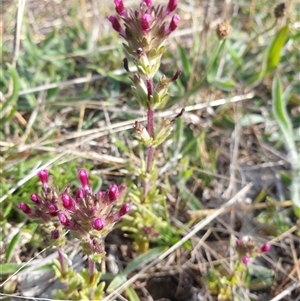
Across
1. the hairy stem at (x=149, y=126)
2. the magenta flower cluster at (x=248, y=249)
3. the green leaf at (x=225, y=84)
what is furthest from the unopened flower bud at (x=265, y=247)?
the green leaf at (x=225, y=84)

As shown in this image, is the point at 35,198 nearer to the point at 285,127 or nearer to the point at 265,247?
the point at 265,247

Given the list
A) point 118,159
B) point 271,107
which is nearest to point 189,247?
point 118,159

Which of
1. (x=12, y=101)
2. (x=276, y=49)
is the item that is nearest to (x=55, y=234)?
(x=12, y=101)

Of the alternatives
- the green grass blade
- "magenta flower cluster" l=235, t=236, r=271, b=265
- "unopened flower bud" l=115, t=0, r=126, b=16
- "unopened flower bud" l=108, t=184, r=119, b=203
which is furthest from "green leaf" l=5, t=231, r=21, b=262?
the green grass blade

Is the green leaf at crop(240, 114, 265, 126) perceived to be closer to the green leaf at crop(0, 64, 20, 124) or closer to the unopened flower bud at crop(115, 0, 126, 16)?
the unopened flower bud at crop(115, 0, 126, 16)

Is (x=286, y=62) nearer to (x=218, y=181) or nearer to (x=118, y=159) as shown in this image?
(x=218, y=181)

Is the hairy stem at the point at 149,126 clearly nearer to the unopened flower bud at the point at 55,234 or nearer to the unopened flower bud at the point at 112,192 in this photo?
the unopened flower bud at the point at 112,192
